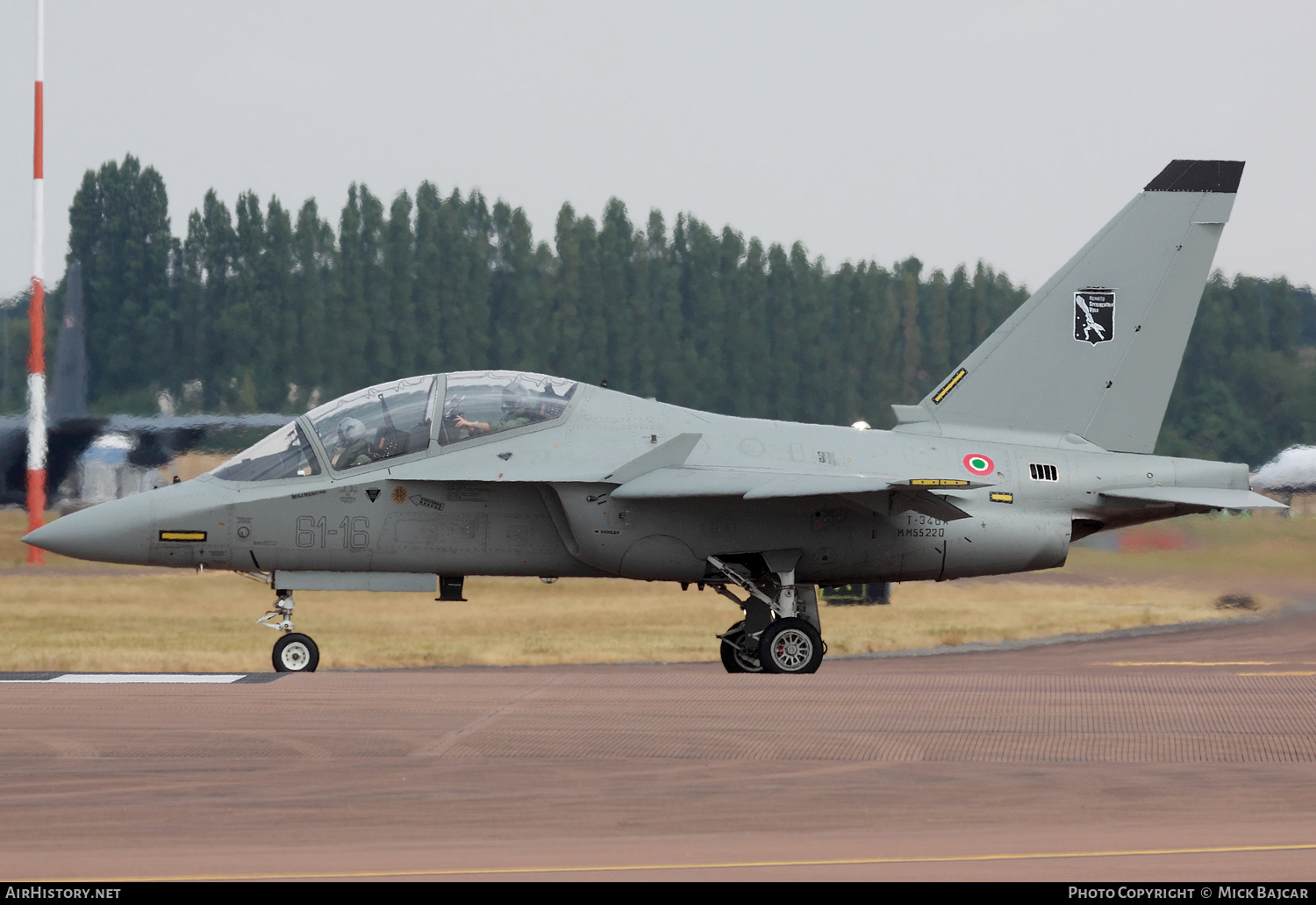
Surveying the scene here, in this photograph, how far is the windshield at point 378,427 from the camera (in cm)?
1300

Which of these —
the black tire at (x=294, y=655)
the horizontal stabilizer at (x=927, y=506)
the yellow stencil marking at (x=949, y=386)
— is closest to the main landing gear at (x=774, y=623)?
the horizontal stabilizer at (x=927, y=506)

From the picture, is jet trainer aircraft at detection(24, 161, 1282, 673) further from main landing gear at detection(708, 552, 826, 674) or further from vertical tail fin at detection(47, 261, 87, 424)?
vertical tail fin at detection(47, 261, 87, 424)

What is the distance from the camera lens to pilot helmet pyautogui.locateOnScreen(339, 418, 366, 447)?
13.0 meters

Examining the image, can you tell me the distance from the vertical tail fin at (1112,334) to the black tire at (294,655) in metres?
6.10

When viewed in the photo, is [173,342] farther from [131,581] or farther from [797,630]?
[797,630]

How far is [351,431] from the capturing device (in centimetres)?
1305

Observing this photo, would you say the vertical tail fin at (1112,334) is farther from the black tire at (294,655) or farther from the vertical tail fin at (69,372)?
the vertical tail fin at (69,372)

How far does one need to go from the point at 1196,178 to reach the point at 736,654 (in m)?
6.62

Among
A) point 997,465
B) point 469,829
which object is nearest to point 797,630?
point 997,465

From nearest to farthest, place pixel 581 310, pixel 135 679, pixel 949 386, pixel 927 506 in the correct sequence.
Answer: pixel 135 679, pixel 927 506, pixel 949 386, pixel 581 310

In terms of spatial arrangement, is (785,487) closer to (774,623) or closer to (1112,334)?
(774,623)

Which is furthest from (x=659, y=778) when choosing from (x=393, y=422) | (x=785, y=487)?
(x=393, y=422)

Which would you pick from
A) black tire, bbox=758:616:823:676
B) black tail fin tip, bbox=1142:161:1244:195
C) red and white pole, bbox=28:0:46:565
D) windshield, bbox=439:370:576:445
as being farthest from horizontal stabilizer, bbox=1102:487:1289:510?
red and white pole, bbox=28:0:46:565

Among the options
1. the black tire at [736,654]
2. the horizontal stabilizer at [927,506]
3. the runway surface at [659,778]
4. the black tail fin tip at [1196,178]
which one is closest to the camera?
the runway surface at [659,778]
